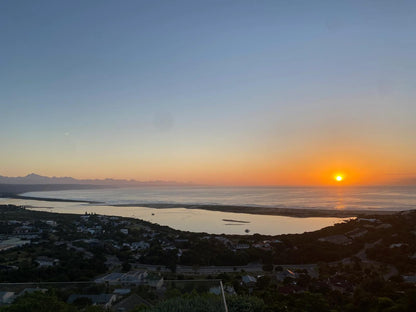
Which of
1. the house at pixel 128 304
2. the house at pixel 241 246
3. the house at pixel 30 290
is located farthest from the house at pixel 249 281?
the house at pixel 30 290

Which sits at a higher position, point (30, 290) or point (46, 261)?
point (30, 290)

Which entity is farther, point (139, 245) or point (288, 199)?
point (288, 199)

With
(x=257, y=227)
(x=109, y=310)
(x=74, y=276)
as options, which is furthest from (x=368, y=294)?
(x=257, y=227)

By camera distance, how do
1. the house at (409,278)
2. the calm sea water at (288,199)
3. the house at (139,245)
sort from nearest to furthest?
the house at (409,278), the house at (139,245), the calm sea water at (288,199)

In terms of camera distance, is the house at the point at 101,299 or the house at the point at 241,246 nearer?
the house at the point at 101,299

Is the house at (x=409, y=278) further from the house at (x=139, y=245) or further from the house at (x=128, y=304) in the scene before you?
the house at (x=139, y=245)

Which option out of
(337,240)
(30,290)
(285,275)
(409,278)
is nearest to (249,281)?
(285,275)

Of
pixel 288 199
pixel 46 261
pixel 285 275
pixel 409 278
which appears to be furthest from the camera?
pixel 288 199

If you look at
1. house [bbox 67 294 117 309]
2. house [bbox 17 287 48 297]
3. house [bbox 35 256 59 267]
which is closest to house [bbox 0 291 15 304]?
house [bbox 17 287 48 297]

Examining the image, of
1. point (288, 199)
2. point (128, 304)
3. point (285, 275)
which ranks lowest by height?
point (285, 275)

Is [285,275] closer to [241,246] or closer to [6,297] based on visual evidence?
[241,246]

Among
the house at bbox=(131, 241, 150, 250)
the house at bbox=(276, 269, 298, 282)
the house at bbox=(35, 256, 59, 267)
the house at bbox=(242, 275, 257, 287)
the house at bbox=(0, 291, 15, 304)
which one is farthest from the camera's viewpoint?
the house at bbox=(131, 241, 150, 250)

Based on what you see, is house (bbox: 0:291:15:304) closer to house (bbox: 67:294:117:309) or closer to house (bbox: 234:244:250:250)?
house (bbox: 67:294:117:309)
